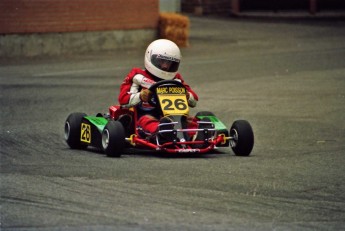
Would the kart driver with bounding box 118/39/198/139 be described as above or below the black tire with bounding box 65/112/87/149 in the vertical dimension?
above

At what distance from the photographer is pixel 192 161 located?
402 inches

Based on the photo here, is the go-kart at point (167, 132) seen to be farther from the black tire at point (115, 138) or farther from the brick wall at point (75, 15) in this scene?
the brick wall at point (75, 15)

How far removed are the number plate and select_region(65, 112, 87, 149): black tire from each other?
1.05m

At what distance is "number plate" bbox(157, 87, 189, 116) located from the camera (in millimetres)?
10773

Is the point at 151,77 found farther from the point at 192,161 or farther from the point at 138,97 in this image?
the point at 192,161

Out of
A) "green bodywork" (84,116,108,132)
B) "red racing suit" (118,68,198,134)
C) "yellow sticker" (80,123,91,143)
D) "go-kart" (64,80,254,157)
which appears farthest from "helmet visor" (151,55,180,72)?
"yellow sticker" (80,123,91,143)

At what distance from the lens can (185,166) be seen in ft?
32.0

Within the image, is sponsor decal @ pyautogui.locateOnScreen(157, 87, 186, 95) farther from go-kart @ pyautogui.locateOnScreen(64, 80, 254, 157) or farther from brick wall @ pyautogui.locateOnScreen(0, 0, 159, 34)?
brick wall @ pyautogui.locateOnScreen(0, 0, 159, 34)

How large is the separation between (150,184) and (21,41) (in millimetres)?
14913

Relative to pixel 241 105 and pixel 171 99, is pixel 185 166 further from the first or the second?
pixel 241 105

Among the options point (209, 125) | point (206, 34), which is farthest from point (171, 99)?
point (206, 34)

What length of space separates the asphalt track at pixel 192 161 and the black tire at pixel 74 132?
128 millimetres

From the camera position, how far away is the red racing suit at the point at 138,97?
10906 mm

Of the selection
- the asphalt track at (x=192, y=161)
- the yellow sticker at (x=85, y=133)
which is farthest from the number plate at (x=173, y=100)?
the yellow sticker at (x=85, y=133)
